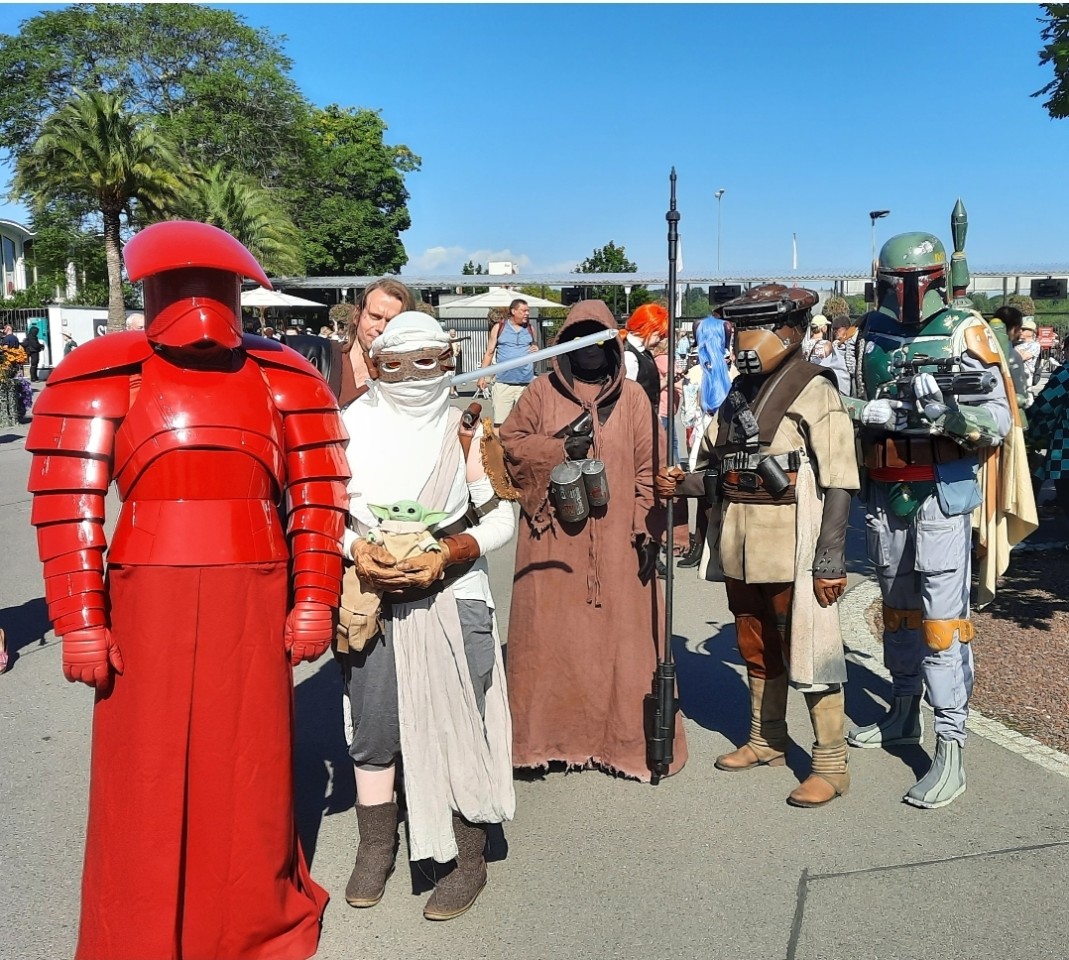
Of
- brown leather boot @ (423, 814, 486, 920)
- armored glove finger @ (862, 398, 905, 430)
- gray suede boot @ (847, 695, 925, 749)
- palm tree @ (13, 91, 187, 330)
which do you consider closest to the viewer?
brown leather boot @ (423, 814, 486, 920)

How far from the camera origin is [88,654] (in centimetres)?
251

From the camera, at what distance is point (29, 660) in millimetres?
5781

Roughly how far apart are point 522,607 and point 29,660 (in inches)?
134

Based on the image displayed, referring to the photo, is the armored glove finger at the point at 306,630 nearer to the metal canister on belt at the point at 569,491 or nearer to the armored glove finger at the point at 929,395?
the metal canister on belt at the point at 569,491

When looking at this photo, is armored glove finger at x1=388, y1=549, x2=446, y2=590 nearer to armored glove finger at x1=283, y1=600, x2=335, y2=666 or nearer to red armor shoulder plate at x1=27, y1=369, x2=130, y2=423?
armored glove finger at x1=283, y1=600, x2=335, y2=666

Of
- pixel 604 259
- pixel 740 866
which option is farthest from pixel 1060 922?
pixel 604 259

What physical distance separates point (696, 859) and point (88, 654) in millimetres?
2179

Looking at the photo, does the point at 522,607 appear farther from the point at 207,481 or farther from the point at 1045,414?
the point at 1045,414

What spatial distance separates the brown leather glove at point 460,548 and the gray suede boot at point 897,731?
2.33m

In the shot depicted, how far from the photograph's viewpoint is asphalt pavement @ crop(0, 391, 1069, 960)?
118 inches

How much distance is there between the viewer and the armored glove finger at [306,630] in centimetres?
272

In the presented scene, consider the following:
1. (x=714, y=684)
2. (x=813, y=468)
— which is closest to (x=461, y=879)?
(x=813, y=468)

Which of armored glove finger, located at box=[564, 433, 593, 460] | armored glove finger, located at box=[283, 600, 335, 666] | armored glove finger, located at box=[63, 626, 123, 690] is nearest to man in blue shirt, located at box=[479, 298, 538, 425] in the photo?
armored glove finger, located at box=[564, 433, 593, 460]

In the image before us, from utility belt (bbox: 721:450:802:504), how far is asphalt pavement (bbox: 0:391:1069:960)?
3.09ft
